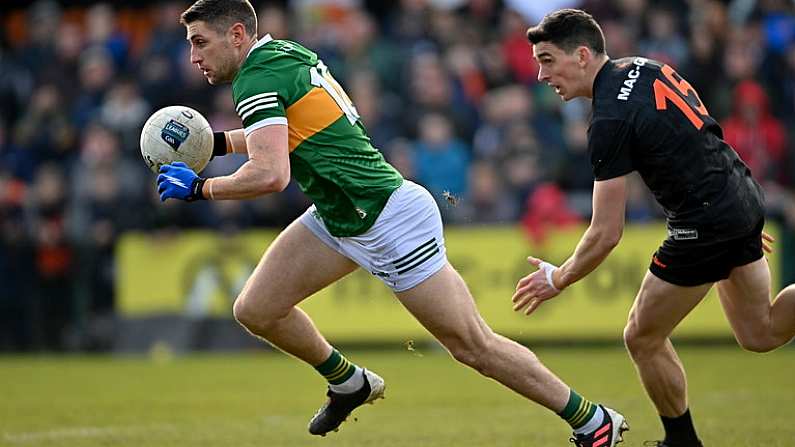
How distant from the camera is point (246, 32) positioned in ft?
23.1

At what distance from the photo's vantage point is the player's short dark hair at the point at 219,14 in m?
7.00

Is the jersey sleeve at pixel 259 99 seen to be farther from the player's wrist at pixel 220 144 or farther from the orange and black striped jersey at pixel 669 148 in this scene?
the orange and black striped jersey at pixel 669 148

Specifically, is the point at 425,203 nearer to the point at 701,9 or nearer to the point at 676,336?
Answer: the point at 676,336

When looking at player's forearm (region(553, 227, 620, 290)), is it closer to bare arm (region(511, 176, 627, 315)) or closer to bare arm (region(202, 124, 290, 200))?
bare arm (region(511, 176, 627, 315))

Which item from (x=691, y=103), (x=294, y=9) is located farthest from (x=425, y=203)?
(x=294, y=9)

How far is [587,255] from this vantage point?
6.72 meters

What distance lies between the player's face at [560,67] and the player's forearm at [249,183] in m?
1.51

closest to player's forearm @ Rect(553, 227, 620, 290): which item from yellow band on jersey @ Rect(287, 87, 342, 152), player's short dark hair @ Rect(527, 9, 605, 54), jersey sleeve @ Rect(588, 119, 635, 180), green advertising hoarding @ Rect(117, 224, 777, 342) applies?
jersey sleeve @ Rect(588, 119, 635, 180)

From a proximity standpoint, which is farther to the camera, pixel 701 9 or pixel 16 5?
pixel 16 5

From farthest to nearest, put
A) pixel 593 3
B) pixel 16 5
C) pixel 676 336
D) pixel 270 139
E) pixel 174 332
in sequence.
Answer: pixel 16 5 < pixel 593 3 < pixel 174 332 < pixel 676 336 < pixel 270 139

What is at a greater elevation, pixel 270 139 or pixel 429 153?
pixel 270 139

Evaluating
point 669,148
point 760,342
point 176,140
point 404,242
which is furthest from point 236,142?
point 760,342

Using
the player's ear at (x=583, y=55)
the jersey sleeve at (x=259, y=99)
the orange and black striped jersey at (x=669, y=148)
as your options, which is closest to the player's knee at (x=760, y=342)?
the orange and black striped jersey at (x=669, y=148)

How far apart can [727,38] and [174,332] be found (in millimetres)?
7875
